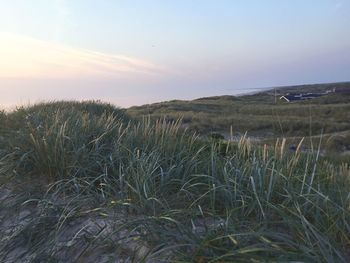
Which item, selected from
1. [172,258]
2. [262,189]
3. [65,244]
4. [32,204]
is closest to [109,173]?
[32,204]

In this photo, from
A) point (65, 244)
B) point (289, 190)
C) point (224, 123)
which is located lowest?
point (224, 123)

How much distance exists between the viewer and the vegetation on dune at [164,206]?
278cm

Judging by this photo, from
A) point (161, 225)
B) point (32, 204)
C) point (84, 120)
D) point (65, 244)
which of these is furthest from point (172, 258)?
point (84, 120)

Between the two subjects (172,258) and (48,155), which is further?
(48,155)

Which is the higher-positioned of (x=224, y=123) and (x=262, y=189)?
(x=262, y=189)

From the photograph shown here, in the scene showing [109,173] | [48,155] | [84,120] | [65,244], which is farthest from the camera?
[84,120]

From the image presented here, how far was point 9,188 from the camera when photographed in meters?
4.92

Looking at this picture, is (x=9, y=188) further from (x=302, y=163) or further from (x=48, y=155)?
(x=302, y=163)

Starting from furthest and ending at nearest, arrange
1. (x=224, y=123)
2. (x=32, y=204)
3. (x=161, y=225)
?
(x=224, y=123) < (x=32, y=204) < (x=161, y=225)

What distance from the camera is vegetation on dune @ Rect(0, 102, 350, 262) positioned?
278 centimetres

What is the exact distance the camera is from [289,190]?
138 inches

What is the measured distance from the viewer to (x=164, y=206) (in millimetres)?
3529

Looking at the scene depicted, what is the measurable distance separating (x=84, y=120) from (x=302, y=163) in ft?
10.0

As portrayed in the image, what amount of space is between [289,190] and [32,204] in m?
2.26
